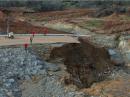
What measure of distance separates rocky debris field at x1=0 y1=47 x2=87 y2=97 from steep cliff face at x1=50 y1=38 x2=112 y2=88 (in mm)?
1341

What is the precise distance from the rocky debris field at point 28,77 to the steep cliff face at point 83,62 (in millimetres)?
1341

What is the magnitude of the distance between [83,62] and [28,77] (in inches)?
265

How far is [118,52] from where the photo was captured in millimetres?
37688

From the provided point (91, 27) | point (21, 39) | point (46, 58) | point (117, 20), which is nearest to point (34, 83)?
point (46, 58)

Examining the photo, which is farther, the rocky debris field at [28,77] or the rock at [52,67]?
the rock at [52,67]

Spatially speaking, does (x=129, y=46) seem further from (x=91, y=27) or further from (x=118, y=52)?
(x=91, y=27)

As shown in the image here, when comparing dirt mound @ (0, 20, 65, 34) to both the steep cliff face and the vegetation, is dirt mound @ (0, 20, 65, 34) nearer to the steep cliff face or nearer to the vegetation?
the steep cliff face

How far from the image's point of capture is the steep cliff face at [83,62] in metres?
28.3

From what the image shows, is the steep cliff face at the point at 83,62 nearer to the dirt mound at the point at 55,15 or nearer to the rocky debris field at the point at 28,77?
the rocky debris field at the point at 28,77

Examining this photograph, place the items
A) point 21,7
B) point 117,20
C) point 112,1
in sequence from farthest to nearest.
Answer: point 112,1 < point 21,7 < point 117,20

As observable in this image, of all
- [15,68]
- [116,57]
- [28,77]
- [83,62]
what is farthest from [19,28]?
[28,77]

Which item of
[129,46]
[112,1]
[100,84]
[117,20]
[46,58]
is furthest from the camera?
[112,1]

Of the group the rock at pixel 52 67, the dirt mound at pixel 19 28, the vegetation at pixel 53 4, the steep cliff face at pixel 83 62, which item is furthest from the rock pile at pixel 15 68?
the vegetation at pixel 53 4

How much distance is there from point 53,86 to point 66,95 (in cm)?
132
